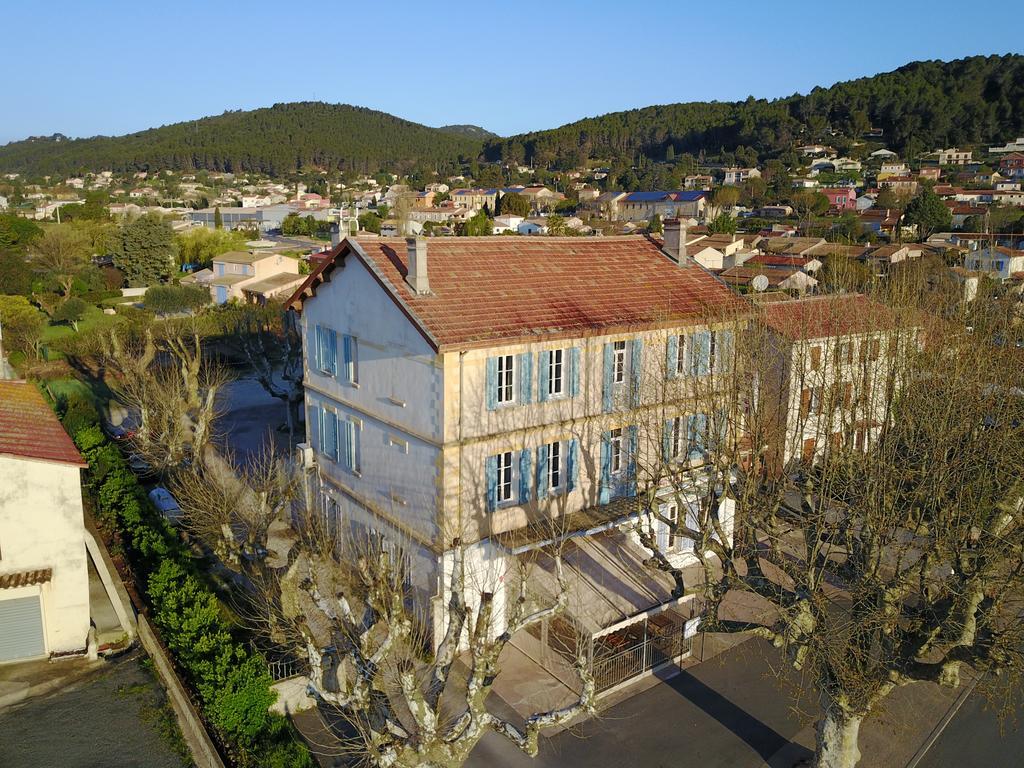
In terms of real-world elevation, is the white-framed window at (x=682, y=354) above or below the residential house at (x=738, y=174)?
below

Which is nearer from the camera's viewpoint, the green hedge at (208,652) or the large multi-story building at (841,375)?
the green hedge at (208,652)

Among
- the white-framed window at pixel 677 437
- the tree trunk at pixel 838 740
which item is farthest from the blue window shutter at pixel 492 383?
the tree trunk at pixel 838 740

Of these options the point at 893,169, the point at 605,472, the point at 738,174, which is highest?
the point at 738,174

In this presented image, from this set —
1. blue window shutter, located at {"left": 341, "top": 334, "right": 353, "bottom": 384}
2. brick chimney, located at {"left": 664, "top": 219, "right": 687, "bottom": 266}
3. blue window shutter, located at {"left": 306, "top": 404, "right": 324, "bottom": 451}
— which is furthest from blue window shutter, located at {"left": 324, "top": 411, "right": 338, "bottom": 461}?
brick chimney, located at {"left": 664, "top": 219, "right": 687, "bottom": 266}

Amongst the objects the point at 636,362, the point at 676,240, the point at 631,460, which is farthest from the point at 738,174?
the point at 631,460

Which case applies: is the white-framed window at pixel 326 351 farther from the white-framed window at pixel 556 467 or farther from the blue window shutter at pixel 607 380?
the blue window shutter at pixel 607 380

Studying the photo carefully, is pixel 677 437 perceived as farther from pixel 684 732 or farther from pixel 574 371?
pixel 684 732

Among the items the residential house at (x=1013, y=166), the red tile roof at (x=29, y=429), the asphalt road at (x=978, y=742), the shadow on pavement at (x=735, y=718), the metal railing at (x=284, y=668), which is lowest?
the asphalt road at (x=978, y=742)
